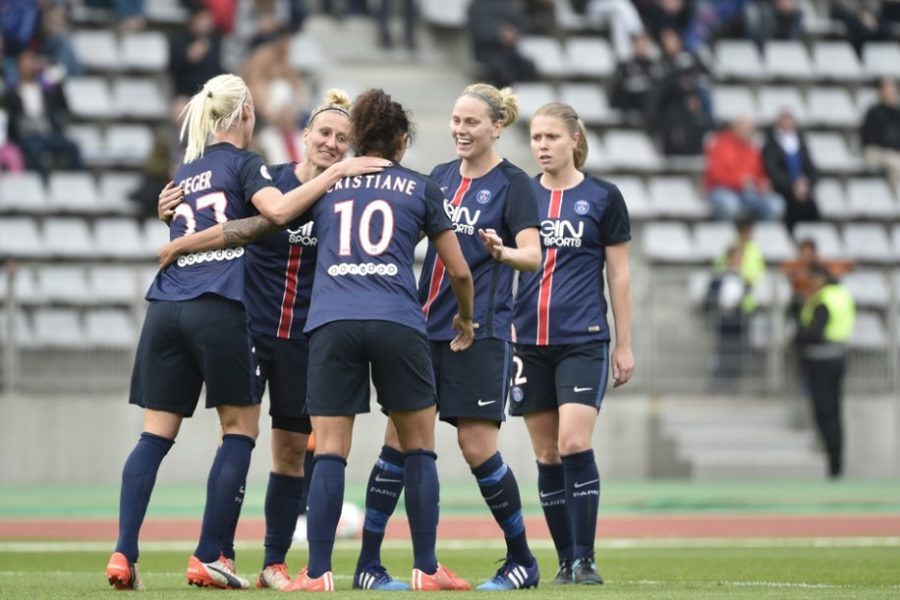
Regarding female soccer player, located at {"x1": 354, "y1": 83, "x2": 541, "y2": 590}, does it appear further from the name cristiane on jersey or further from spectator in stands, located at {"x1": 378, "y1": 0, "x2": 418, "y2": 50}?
spectator in stands, located at {"x1": 378, "y1": 0, "x2": 418, "y2": 50}

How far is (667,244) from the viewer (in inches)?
854

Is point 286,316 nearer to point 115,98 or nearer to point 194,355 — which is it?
point 194,355

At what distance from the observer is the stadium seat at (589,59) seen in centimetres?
2406

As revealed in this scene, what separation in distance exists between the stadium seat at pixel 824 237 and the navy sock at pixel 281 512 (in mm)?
14426

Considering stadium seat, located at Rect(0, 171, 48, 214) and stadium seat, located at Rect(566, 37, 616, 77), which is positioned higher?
stadium seat, located at Rect(566, 37, 616, 77)

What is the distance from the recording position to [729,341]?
19188 millimetres

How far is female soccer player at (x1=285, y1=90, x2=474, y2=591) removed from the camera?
7922 mm

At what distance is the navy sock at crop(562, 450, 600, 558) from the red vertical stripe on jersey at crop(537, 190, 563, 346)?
63 cm

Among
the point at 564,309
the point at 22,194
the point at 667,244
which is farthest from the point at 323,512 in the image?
the point at 667,244

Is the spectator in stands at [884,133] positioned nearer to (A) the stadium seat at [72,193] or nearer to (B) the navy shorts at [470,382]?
(A) the stadium seat at [72,193]

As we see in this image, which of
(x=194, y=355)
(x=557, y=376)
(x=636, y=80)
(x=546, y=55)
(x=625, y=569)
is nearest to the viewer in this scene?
(x=194, y=355)

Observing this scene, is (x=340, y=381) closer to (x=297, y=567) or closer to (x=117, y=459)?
(x=297, y=567)

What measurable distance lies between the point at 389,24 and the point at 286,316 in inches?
634

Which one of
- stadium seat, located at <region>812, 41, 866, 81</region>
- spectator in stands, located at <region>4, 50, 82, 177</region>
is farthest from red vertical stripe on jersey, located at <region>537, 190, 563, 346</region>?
stadium seat, located at <region>812, 41, 866, 81</region>
